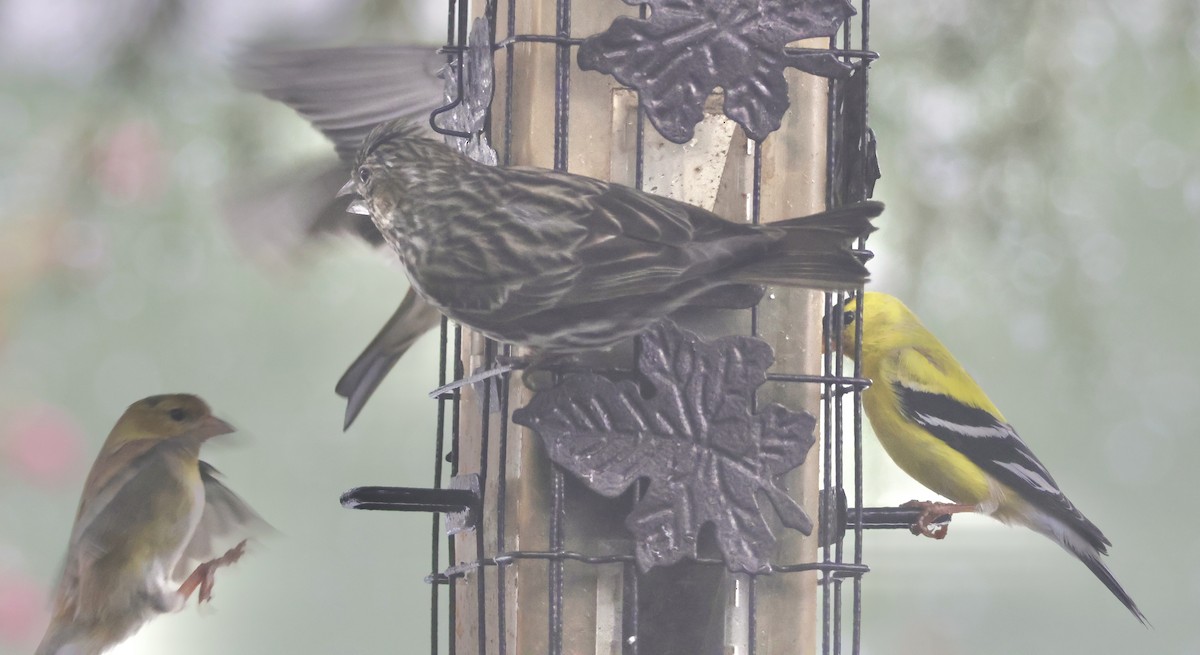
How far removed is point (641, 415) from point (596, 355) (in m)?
0.21

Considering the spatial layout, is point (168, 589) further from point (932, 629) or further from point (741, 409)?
point (932, 629)

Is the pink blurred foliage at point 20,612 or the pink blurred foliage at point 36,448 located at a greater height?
the pink blurred foliage at point 36,448

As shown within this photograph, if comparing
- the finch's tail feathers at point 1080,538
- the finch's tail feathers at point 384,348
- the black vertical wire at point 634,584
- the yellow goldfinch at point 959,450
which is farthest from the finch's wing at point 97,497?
the finch's tail feathers at point 1080,538

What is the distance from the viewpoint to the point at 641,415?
3.32 m

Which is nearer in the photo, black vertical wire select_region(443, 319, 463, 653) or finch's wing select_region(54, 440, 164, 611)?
black vertical wire select_region(443, 319, 463, 653)

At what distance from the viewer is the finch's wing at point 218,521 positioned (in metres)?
4.18

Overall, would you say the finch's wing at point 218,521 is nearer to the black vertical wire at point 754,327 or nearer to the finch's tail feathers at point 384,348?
the finch's tail feathers at point 384,348

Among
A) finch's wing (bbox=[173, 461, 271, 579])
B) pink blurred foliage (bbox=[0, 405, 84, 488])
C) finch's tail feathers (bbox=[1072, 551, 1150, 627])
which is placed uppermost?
pink blurred foliage (bbox=[0, 405, 84, 488])

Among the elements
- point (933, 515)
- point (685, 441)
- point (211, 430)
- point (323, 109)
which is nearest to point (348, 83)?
point (323, 109)

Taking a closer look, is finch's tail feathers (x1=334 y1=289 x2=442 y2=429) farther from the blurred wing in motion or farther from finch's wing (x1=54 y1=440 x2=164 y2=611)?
finch's wing (x1=54 y1=440 x2=164 y2=611)

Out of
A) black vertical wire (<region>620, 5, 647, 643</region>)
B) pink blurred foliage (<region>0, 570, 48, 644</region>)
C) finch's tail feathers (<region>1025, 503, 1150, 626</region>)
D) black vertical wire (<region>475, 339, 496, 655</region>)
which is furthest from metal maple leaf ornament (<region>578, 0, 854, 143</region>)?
pink blurred foliage (<region>0, 570, 48, 644</region>)

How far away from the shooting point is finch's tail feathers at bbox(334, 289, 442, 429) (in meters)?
4.38

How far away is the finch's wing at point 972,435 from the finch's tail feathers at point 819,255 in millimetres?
1746

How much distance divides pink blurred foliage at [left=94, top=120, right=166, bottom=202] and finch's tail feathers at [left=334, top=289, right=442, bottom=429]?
32.1 inches
